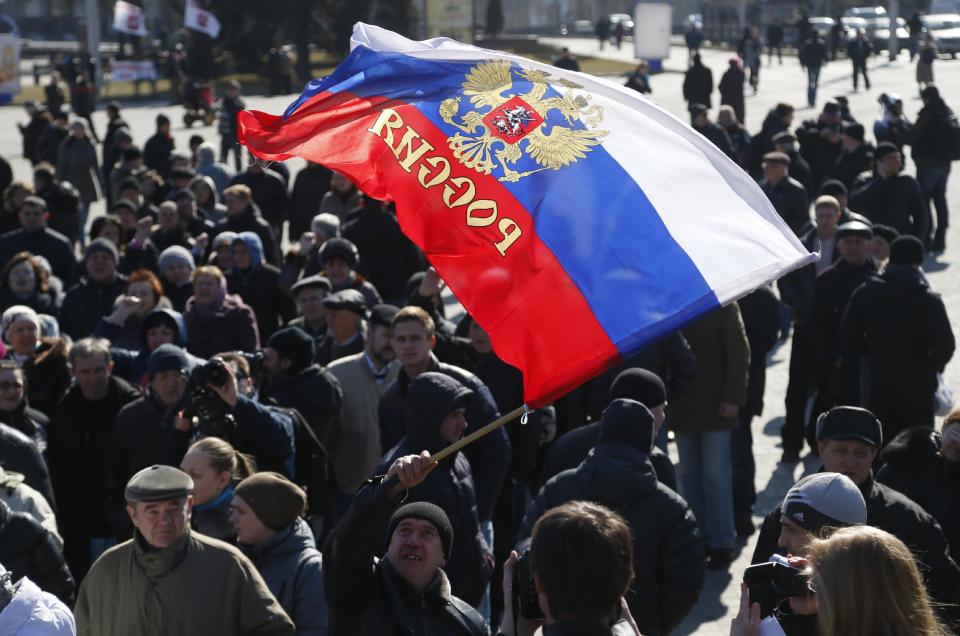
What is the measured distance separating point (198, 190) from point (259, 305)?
4.10 meters

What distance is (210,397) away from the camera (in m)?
6.70

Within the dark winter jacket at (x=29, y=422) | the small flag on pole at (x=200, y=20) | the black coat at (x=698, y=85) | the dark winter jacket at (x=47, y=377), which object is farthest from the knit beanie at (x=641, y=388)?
the small flag on pole at (x=200, y=20)

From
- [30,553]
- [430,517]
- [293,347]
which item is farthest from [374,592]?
[293,347]

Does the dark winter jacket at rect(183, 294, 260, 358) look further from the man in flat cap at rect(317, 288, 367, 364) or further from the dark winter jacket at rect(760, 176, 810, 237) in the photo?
the dark winter jacket at rect(760, 176, 810, 237)

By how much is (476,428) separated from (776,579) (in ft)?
10.4

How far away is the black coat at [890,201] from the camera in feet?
47.9

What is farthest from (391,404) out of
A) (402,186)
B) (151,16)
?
(151,16)

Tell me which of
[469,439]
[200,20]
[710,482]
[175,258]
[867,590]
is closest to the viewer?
[867,590]

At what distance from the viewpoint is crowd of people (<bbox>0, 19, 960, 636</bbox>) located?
4531mm

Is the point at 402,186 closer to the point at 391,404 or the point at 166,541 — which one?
the point at 166,541

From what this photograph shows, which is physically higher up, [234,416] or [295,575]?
[234,416]

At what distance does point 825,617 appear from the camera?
366cm

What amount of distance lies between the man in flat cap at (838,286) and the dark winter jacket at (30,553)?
5.33 m

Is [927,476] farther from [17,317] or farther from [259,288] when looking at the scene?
[259,288]
